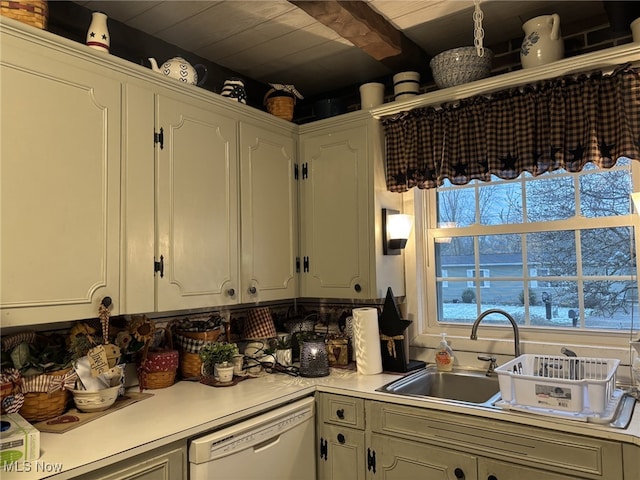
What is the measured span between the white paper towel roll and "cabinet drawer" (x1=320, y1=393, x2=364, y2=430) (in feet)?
0.92

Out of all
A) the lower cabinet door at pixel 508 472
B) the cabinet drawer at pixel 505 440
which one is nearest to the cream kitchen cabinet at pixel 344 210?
the cabinet drawer at pixel 505 440

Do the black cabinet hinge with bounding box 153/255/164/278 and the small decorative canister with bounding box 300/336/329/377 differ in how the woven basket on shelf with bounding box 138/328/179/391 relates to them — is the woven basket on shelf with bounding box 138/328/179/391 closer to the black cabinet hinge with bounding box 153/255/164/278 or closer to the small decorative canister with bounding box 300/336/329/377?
the black cabinet hinge with bounding box 153/255/164/278

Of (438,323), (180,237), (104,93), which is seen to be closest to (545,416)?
(438,323)

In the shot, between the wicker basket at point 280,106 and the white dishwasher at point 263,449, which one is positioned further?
the wicker basket at point 280,106

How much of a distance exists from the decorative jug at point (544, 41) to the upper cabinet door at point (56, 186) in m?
1.72

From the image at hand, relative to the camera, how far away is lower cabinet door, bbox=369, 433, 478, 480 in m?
1.77

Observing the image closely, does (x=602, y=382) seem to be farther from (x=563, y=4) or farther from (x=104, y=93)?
(x=104, y=93)

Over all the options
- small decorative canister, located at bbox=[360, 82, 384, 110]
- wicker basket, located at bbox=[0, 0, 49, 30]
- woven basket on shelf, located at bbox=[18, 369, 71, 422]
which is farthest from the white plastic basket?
wicker basket, located at bbox=[0, 0, 49, 30]

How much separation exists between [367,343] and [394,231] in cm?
58

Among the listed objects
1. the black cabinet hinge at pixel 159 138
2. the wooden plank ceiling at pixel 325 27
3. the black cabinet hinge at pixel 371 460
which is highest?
the wooden plank ceiling at pixel 325 27

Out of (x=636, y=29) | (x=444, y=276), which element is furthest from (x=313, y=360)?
(x=636, y=29)

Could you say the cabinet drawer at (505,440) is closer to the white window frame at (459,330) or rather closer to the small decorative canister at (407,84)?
the white window frame at (459,330)

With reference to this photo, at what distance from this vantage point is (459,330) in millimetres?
2510

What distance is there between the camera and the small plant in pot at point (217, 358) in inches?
84.3
